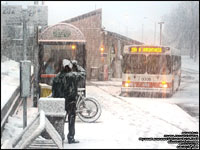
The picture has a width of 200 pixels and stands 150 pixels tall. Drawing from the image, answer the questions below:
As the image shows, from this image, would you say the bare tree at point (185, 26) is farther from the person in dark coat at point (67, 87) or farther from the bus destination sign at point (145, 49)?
the person in dark coat at point (67, 87)

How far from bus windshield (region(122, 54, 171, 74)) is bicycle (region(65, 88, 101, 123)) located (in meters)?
8.27

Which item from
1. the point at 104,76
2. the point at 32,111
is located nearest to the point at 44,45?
the point at 32,111

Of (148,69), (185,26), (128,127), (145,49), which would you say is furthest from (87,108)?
(185,26)

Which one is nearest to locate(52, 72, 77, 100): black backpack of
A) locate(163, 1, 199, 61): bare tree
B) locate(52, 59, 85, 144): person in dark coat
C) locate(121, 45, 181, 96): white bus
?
locate(52, 59, 85, 144): person in dark coat

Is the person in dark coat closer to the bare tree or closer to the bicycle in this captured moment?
the bicycle

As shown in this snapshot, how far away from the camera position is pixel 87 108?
9.79 meters

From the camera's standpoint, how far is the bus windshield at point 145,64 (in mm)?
17938

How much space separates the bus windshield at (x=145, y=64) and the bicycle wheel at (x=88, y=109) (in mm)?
8264

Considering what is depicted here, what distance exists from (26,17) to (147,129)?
4.31m

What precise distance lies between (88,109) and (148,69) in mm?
8708

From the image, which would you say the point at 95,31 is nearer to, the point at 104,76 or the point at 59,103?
the point at 104,76

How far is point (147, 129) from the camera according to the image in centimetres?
952

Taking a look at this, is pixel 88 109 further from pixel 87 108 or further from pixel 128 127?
pixel 128 127

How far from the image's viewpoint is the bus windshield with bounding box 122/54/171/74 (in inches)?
706
